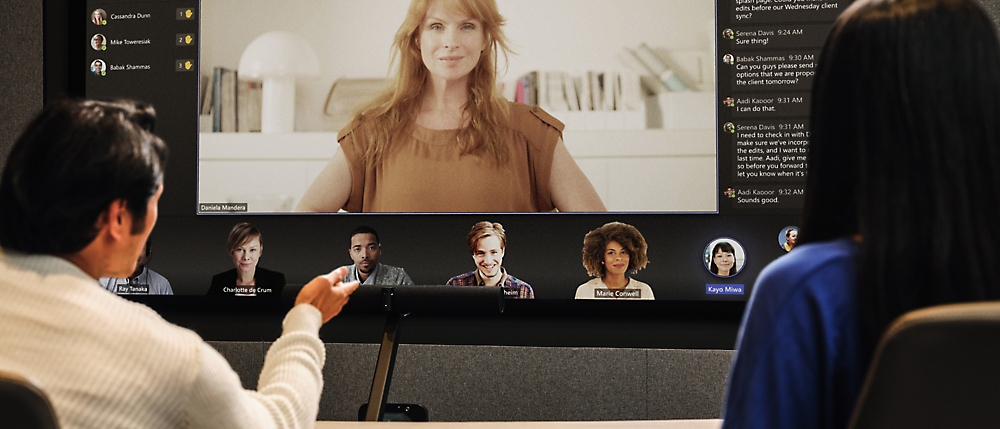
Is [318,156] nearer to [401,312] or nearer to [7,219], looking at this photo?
[401,312]

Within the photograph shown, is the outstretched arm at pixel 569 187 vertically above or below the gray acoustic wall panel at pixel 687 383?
above

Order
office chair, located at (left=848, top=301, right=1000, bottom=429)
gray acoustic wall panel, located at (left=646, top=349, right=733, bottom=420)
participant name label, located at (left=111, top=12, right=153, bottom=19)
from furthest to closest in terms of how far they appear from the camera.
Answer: participant name label, located at (left=111, top=12, right=153, bottom=19) < gray acoustic wall panel, located at (left=646, top=349, right=733, bottom=420) < office chair, located at (left=848, top=301, right=1000, bottom=429)

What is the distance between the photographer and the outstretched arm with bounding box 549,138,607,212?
7.51ft

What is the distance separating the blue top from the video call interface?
5.69 ft

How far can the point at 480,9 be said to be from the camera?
2.31m

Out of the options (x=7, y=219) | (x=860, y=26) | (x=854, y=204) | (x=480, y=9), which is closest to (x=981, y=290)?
(x=854, y=204)

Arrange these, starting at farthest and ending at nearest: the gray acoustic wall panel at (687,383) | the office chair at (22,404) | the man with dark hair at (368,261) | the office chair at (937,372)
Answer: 1. the man with dark hair at (368,261)
2. the gray acoustic wall panel at (687,383)
3. the office chair at (22,404)
4. the office chair at (937,372)

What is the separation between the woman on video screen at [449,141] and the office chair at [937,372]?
1807 mm

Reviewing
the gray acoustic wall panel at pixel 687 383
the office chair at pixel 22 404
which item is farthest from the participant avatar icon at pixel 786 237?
the office chair at pixel 22 404

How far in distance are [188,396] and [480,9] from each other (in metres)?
1.79

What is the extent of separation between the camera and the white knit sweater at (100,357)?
2.35 ft

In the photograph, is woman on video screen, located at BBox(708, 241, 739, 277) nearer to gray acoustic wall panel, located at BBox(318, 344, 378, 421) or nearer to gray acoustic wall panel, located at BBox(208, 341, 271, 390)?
gray acoustic wall panel, located at BBox(318, 344, 378, 421)
